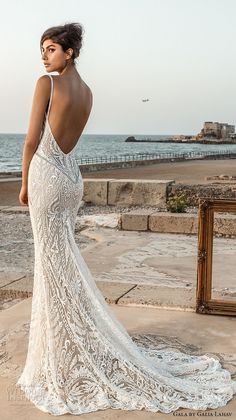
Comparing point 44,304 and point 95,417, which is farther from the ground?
point 44,304

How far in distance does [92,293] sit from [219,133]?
562 feet

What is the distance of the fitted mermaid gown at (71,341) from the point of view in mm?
3275

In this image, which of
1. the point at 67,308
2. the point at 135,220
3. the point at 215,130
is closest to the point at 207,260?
the point at 67,308

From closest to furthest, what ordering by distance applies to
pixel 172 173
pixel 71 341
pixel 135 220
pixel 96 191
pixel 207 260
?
1. pixel 71 341
2. pixel 207 260
3. pixel 135 220
4. pixel 96 191
5. pixel 172 173

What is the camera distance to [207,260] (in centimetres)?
507

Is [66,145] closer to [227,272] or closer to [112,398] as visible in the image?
[112,398]

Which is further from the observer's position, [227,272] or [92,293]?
[227,272]

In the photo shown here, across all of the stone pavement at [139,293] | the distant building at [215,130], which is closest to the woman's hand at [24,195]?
the stone pavement at [139,293]

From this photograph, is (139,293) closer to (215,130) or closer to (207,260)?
(207,260)

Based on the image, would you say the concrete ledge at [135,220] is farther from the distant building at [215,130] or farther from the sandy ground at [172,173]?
the distant building at [215,130]

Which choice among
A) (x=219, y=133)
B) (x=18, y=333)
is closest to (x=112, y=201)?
(x=18, y=333)

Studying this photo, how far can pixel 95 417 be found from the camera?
123 inches

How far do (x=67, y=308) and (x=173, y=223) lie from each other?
639cm

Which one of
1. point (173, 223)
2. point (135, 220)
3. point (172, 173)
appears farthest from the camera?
point (172, 173)
